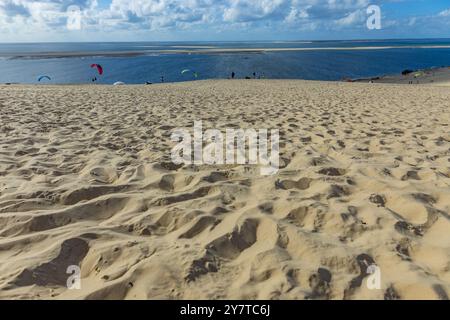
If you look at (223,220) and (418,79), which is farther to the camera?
(418,79)

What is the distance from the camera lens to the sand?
8.03ft

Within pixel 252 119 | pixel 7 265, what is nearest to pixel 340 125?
pixel 252 119

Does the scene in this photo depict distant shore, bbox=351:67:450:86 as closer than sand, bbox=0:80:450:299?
No

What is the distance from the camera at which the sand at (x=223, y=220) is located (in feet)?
8.03

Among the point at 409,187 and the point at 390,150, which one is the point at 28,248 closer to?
the point at 409,187

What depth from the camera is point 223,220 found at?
10.8ft

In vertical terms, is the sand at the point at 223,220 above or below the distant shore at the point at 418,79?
below

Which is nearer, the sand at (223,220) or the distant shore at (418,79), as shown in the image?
the sand at (223,220)

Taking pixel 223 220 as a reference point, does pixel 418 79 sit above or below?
above

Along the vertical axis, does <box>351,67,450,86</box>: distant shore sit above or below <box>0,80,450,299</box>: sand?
above
